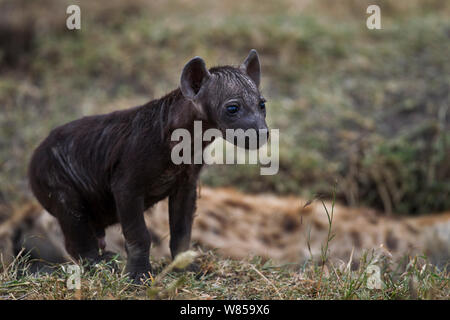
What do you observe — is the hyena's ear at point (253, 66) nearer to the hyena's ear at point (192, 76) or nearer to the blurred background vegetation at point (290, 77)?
the hyena's ear at point (192, 76)

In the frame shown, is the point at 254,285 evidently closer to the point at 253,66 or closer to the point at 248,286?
the point at 248,286

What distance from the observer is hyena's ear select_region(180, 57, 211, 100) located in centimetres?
417

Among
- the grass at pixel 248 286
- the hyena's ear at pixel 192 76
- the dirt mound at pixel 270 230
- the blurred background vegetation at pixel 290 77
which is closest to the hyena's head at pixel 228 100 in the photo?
the hyena's ear at pixel 192 76

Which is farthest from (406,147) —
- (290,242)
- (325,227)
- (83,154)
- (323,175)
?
(83,154)

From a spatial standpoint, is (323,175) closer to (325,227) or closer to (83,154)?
(325,227)

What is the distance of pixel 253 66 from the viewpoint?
4648 mm

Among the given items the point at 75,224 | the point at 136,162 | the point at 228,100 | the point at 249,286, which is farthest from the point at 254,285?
the point at 75,224

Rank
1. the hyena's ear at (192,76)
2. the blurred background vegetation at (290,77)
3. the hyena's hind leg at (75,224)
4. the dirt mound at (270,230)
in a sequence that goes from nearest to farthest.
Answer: the hyena's ear at (192,76)
the hyena's hind leg at (75,224)
the dirt mound at (270,230)
the blurred background vegetation at (290,77)

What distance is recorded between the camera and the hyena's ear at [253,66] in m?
4.60

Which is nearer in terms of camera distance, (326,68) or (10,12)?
(326,68)

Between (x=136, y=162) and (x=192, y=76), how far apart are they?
78 centimetres

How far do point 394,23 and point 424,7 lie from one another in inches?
59.2

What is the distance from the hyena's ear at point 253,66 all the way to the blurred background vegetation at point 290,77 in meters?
3.62
